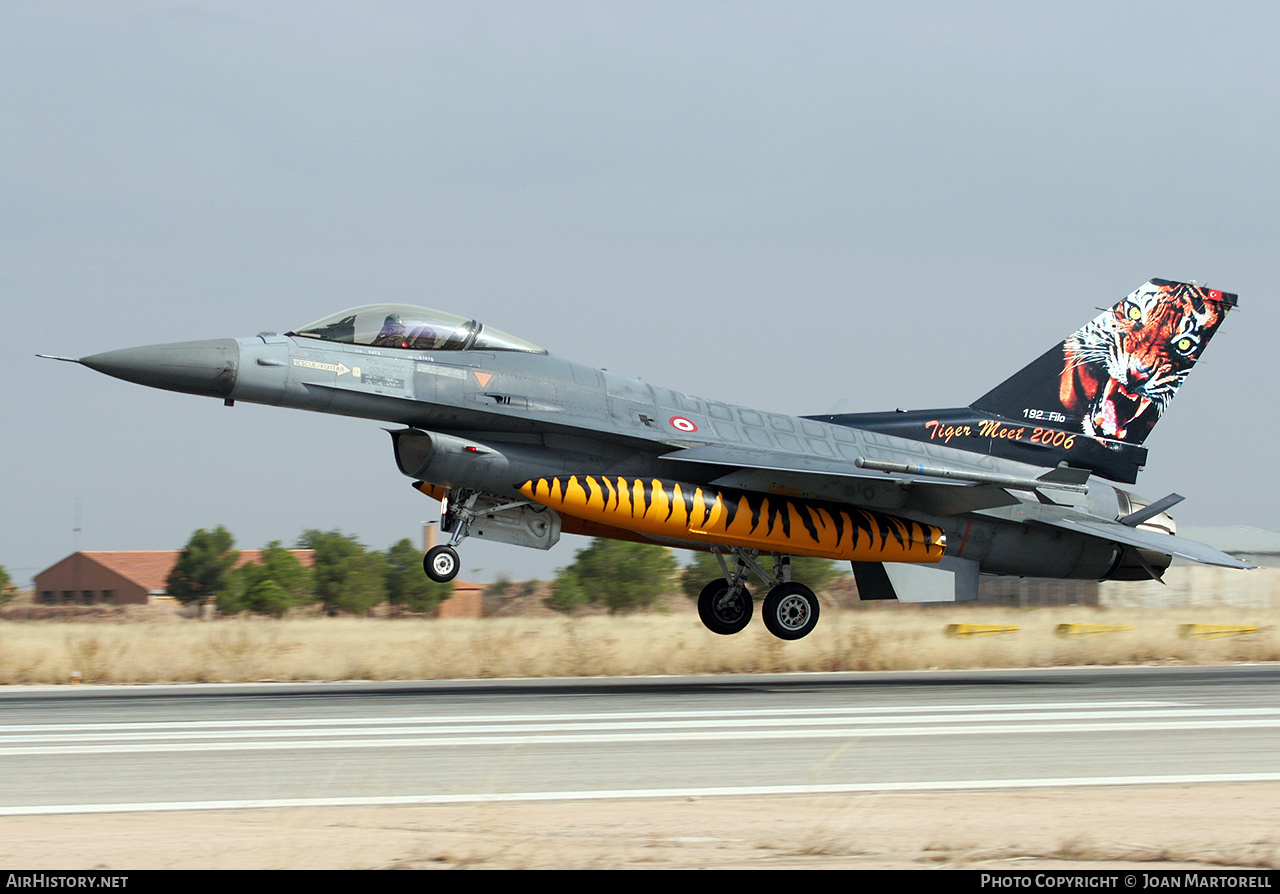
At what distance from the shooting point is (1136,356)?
69.9 feet

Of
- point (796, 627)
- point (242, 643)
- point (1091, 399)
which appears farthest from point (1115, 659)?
point (242, 643)

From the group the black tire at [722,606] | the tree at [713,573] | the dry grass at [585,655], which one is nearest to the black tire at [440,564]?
the dry grass at [585,655]

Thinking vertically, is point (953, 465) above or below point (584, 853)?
above

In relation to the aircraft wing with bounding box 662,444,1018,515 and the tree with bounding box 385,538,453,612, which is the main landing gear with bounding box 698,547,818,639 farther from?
the tree with bounding box 385,538,453,612

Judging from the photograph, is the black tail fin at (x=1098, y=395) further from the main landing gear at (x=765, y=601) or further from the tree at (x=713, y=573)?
the tree at (x=713, y=573)

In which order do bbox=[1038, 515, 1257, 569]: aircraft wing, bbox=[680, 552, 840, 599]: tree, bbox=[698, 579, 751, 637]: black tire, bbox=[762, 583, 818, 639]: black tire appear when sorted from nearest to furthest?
bbox=[762, 583, 818, 639]: black tire, bbox=[1038, 515, 1257, 569]: aircraft wing, bbox=[698, 579, 751, 637]: black tire, bbox=[680, 552, 840, 599]: tree

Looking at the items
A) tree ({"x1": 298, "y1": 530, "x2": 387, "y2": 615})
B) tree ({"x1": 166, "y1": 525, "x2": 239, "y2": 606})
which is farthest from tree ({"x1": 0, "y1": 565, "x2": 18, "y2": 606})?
tree ({"x1": 298, "y1": 530, "x2": 387, "y2": 615})

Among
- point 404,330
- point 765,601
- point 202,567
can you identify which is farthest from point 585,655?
point 202,567

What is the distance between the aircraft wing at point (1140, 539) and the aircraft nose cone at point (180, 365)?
1174 centimetres

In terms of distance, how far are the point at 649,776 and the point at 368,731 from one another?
12.6ft

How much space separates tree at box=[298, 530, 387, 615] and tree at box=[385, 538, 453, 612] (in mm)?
416

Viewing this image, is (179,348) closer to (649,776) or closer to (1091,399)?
(649,776)

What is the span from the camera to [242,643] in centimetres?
2173

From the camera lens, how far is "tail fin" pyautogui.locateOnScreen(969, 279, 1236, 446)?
69.2 ft
